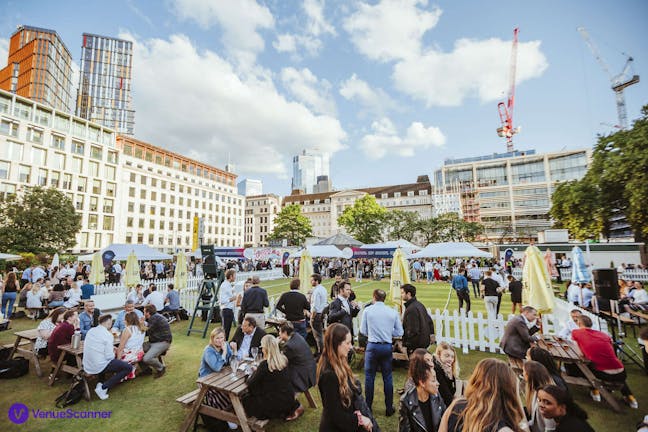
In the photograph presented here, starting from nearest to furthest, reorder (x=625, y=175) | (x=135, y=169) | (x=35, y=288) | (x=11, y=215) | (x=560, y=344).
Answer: (x=560, y=344), (x=35, y=288), (x=625, y=175), (x=11, y=215), (x=135, y=169)

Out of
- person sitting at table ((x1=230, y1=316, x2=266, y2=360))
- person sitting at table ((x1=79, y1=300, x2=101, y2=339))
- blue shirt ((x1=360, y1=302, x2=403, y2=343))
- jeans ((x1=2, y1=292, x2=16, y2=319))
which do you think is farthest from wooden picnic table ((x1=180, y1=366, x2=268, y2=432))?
jeans ((x1=2, y1=292, x2=16, y2=319))

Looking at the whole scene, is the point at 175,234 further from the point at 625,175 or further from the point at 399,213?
the point at 625,175

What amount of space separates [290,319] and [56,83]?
284 feet

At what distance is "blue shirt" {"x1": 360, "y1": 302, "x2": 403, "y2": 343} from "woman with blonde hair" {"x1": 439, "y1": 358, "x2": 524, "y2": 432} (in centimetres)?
220

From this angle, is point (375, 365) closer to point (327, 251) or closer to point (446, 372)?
point (446, 372)

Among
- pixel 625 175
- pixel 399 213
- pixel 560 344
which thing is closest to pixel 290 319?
pixel 560 344

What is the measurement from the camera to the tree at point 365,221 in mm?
56312

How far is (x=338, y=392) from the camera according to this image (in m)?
2.95

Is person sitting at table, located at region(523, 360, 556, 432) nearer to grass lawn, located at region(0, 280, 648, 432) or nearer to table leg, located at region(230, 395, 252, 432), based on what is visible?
grass lawn, located at region(0, 280, 648, 432)

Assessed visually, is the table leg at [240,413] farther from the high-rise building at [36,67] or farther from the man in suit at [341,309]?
the high-rise building at [36,67]

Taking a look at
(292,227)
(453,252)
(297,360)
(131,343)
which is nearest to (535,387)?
Result: (297,360)

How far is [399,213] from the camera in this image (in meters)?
58.0

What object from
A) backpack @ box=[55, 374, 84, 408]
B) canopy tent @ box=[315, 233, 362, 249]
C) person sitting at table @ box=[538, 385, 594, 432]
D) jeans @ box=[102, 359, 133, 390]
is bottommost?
backpack @ box=[55, 374, 84, 408]

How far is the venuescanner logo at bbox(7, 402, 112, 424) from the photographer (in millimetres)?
4879
